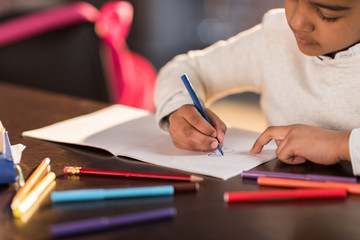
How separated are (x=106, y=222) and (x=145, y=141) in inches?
12.2

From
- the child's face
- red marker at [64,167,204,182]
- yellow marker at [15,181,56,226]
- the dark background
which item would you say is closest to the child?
the child's face

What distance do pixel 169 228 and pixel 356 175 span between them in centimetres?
28

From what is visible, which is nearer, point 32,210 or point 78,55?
point 32,210

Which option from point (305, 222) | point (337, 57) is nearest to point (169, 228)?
point (305, 222)

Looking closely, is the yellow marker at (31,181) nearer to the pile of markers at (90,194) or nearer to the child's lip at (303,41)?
the pile of markers at (90,194)

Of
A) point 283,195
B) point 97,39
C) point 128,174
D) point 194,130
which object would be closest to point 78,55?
point 97,39

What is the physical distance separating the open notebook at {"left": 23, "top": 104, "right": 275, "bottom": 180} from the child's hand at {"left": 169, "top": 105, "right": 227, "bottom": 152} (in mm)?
12

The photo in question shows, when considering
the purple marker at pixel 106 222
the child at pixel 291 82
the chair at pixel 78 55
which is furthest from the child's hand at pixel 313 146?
the chair at pixel 78 55

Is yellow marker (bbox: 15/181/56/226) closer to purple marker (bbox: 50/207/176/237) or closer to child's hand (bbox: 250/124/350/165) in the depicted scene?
purple marker (bbox: 50/207/176/237)

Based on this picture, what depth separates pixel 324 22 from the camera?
77 centimetres

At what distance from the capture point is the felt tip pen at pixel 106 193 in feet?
2.02

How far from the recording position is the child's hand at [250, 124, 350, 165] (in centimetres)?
73

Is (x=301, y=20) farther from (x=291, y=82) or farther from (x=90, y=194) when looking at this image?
(x=90, y=194)

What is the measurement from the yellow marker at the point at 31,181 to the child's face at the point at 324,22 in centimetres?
39
